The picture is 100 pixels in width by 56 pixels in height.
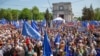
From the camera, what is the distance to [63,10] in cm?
14100

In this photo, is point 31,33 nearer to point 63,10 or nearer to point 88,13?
point 88,13

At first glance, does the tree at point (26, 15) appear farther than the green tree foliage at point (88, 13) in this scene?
Yes

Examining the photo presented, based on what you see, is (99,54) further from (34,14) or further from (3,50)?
(34,14)

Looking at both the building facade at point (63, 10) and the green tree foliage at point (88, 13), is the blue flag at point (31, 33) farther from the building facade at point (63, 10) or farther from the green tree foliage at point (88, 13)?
the building facade at point (63, 10)

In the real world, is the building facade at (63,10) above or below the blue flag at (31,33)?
below

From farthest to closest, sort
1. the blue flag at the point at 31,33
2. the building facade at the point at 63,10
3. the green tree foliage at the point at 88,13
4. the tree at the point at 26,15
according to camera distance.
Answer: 1. the tree at the point at 26,15
2. the building facade at the point at 63,10
3. the green tree foliage at the point at 88,13
4. the blue flag at the point at 31,33

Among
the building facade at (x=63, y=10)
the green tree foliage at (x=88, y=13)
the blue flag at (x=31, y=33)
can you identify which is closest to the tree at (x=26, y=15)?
the building facade at (x=63, y=10)

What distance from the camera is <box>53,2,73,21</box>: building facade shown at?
135000 mm

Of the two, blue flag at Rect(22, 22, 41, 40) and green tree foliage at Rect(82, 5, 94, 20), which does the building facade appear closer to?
green tree foliage at Rect(82, 5, 94, 20)

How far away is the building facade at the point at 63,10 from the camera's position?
13500 cm

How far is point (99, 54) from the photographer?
19.6 metres

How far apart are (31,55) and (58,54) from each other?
2.10 m

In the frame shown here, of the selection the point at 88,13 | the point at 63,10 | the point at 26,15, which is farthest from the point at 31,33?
the point at 26,15

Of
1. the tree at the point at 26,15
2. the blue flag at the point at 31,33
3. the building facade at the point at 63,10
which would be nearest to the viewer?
the blue flag at the point at 31,33
